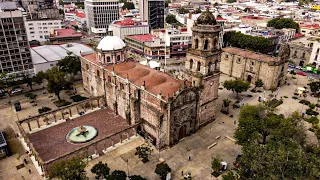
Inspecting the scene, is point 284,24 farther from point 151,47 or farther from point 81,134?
point 81,134

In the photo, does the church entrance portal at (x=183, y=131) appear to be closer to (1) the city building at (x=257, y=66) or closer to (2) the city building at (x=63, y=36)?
(1) the city building at (x=257, y=66)

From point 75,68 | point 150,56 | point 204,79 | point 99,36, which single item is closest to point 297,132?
point 204,79

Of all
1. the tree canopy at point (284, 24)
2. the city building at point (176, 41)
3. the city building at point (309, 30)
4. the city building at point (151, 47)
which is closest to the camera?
the city building at point (176, 41)

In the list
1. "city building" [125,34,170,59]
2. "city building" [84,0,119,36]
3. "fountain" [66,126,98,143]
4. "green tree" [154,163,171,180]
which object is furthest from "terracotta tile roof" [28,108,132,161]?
"city building" [84,0,119,36]

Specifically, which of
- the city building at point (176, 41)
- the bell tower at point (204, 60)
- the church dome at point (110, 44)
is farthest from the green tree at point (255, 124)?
the city building at point (176, 41)

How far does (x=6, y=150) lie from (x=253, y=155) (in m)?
50.8

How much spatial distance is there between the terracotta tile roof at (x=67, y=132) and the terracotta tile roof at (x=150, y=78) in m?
12.0

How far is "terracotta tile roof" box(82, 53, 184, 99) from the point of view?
57.1 metres

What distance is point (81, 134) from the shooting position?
6034 cm

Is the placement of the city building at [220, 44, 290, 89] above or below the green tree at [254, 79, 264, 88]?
above

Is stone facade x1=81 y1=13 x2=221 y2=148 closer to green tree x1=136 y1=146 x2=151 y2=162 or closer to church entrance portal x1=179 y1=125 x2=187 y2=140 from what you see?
church entrance portal x1=179 y1=125 x2=187 y2=140

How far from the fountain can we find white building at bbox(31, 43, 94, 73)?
113 ft

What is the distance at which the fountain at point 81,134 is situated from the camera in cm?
5846

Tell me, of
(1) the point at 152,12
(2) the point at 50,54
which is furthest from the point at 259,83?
(1) the point at 152,12
